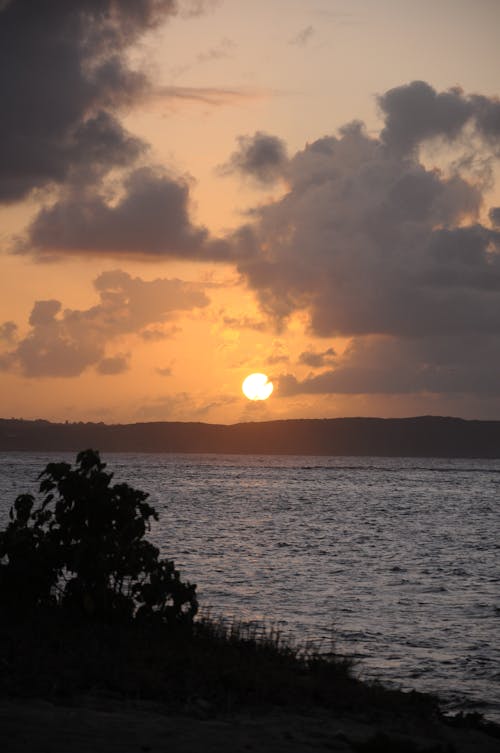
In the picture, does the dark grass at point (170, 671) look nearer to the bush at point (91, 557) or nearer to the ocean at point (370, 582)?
the bush at point (91, 557)

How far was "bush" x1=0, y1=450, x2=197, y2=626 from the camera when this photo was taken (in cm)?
2192

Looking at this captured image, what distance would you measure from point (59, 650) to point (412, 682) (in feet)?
31.3

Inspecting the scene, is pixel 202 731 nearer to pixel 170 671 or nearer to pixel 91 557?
pixel 170 671

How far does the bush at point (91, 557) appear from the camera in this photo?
2192 centimetres

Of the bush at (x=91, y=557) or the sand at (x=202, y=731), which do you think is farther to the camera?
the bush at (x=91, y=557)

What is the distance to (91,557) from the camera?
21969 millimetres

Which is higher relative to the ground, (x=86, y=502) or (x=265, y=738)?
(x=86, y=502)

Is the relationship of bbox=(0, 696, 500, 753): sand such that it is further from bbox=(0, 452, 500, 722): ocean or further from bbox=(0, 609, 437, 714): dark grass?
bbox=(0, 452, 500, 722): ocean

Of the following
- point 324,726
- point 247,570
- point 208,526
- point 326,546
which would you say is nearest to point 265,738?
point 324,726

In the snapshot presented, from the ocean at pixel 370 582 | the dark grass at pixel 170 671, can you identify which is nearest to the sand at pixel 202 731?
the dark grass at pixel 170 671

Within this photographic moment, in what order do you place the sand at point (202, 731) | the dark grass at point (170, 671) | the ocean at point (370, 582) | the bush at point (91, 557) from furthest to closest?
the ocean at point (370, 582) → the bush at point (91, 557) → the dark grass at point (170, 671) → the sand at point (202, 731)

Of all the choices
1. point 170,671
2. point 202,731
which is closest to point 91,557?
point 170,671

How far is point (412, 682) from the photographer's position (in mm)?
23656

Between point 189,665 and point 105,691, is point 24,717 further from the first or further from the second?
point 189,665
